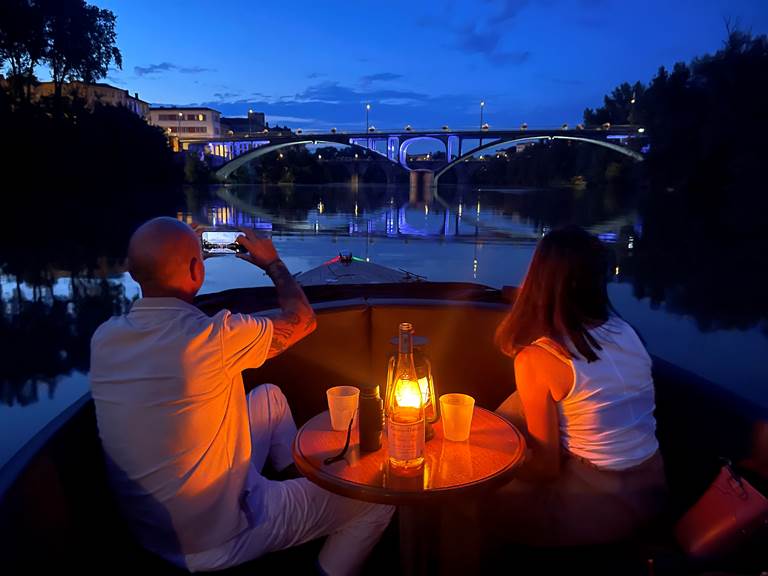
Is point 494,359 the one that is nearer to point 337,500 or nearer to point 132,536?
point 337,500

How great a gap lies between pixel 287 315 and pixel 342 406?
0.36 metres

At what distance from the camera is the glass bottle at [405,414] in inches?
59.9

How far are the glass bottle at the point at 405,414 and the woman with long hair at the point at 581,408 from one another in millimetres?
384

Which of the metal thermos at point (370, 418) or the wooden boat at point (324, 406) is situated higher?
the metal thermos at point (370, 418)

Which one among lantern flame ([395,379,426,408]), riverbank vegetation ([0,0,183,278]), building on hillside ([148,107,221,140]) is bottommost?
lantern flame ([395,379,426,408])

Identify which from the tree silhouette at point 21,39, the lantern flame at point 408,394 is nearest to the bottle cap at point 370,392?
the lantern flame at point 408,394

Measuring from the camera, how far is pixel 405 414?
155 cm

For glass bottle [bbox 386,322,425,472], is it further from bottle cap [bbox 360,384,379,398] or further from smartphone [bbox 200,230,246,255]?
smartphone [bbox 200,230,246,255]

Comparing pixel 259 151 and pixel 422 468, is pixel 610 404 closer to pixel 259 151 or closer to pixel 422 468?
pixel 422 468

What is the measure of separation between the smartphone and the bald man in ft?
1.28

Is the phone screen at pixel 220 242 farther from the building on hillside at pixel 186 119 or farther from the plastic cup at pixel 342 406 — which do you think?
the building on hillside at pixel 186 119

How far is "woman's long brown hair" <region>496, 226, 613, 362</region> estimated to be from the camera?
1.77 m

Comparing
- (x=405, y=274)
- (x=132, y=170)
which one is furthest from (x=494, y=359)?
(x=132, y=170)


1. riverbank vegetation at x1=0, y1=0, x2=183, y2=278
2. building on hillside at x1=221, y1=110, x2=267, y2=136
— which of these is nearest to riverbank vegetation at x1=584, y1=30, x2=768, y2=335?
riverbank vegetation at x1=0, y1=0, x2=183, y2=278
